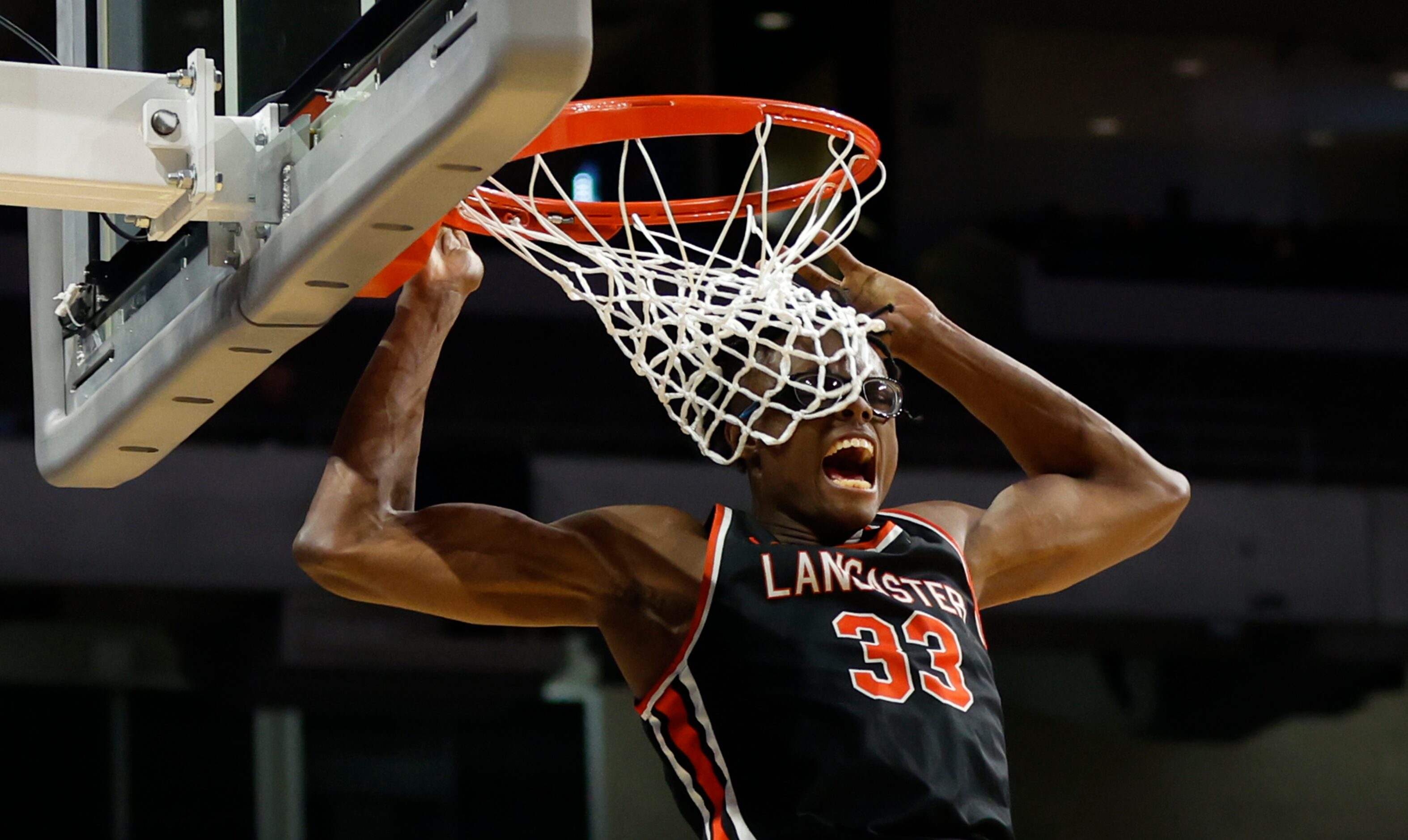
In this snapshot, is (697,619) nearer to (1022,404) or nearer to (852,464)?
(852,464)

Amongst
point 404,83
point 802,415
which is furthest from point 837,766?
point 404,83

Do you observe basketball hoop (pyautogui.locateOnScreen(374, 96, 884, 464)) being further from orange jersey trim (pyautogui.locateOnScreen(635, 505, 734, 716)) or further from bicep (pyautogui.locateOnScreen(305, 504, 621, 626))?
bicep (pyautogui.locateOnScreen(305, 504, 621, 626))

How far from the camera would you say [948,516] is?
9.25 ft

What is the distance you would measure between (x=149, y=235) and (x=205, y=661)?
16.0ft

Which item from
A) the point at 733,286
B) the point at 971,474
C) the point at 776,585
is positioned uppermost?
the point at 733,286

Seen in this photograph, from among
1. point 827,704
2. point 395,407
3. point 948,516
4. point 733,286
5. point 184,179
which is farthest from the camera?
point 733,286

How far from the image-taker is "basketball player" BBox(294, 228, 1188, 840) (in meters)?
2.44

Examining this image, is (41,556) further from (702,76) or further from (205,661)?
(702,76)

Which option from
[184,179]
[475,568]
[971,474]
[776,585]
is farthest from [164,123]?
[971,474]

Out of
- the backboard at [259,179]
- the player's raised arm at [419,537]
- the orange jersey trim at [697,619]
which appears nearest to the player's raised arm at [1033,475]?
the orange jersey trim at [697,619]

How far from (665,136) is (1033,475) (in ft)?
2.87

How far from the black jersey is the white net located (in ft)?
0.67

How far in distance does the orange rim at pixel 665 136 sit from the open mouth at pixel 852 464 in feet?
1.39

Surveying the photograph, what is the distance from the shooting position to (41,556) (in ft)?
22.4
